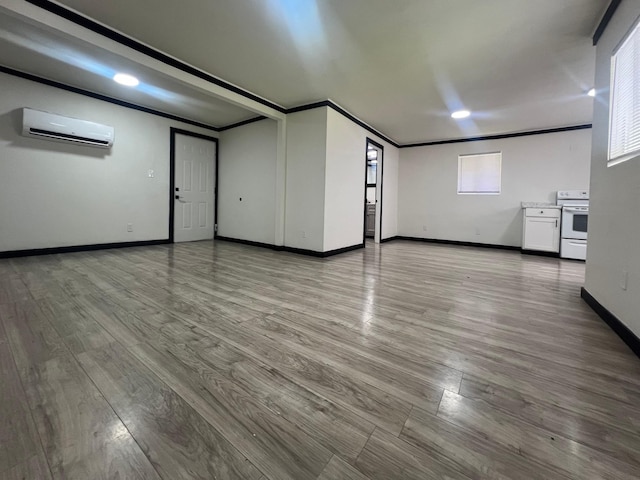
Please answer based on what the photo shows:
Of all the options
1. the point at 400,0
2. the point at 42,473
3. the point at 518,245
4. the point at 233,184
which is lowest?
the point at 42,473

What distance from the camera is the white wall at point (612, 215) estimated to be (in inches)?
67.0

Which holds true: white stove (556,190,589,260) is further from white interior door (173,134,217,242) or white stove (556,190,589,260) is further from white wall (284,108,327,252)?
white interior door (173,134,217,242)

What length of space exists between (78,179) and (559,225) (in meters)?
7.82

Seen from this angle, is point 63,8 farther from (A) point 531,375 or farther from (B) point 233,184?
(A) point 531,375

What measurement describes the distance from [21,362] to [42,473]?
2.85 ft

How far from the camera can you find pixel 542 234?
492 cm

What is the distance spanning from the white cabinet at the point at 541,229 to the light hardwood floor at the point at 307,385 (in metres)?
2.78

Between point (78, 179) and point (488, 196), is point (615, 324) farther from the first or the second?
point (78, 179)

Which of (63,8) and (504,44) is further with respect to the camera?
(504,44)

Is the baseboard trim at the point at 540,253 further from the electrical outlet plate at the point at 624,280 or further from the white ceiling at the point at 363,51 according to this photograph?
the electrical outlet plate at the point at 624,280

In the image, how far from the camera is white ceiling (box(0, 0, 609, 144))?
7.55 ft

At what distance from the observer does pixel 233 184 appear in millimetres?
5863

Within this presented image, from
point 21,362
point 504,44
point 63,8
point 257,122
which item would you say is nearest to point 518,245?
point 504,44

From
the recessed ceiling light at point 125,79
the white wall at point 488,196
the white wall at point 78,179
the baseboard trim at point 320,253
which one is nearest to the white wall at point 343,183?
the baseboard trim at point 320,253
